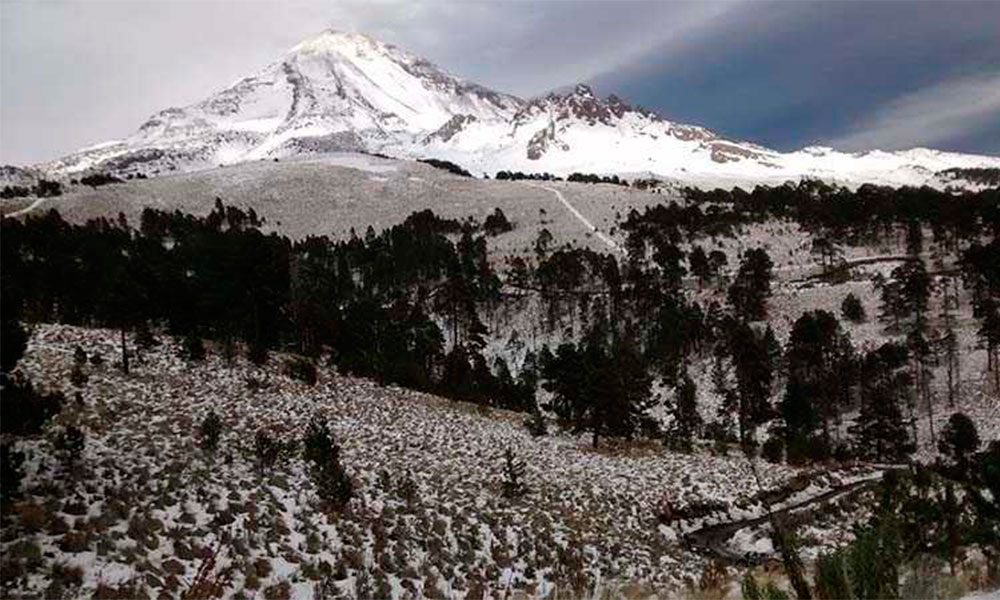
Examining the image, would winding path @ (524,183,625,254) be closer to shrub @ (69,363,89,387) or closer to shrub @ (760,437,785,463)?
shrub @ (760,437,785,463)

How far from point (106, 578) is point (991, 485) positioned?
16.2 metres

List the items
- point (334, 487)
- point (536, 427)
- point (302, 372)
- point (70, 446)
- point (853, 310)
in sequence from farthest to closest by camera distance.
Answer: point (853, 310) < point (536, 427) < point (302, 372) < point (334, 487) < point (70, 446)

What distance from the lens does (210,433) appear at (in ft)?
74.6

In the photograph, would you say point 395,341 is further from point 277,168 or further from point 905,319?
point 277,168

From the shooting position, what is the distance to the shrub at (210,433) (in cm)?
2239

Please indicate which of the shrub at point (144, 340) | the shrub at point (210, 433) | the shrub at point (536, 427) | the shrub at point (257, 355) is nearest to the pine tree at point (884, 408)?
the shrub at point (536, 427)

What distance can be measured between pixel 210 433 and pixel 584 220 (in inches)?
5354

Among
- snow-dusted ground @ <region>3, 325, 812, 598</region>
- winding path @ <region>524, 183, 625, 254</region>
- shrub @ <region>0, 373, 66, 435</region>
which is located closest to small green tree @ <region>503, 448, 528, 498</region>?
snow-dusted ground @ <region>3, 325, 812, 598</region>

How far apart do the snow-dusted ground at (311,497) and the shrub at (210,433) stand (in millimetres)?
431

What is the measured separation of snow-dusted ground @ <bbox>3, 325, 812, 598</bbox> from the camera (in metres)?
14.9

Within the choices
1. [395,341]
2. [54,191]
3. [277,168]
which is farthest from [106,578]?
[277,168]

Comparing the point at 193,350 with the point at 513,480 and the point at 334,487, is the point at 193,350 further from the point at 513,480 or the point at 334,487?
the point at 513,480

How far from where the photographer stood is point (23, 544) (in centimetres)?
1286

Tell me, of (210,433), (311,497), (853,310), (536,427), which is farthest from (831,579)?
(853,310)
